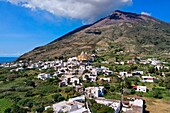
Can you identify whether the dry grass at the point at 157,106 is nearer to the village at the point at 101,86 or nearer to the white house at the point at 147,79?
the village at the point at 101,86

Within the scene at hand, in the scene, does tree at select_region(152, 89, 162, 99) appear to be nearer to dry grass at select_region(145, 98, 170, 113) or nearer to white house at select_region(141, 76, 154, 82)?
dry grass at select_region(145, 98, 170, 113)

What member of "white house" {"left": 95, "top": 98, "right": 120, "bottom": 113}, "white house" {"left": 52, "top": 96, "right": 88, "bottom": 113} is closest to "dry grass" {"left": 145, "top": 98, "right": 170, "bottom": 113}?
"white house" {"left": 95, "top": 98, "right": 120, "bottom": 113}

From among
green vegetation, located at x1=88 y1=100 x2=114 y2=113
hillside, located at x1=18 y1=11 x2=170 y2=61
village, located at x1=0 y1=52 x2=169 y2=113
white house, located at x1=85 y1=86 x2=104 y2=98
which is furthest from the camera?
hillside, located at x1=18 y1=11 x2=170 y2=61

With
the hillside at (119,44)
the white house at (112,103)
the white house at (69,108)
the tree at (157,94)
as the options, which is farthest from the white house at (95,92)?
the hillside at (119,44)

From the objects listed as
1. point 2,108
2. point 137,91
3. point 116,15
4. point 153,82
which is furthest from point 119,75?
point 116,15

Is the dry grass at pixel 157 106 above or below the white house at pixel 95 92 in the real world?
below

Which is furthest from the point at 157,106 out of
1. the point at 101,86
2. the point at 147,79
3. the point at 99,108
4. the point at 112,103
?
the point at 147,79

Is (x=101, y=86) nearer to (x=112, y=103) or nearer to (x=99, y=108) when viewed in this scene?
(x=112, y=103)

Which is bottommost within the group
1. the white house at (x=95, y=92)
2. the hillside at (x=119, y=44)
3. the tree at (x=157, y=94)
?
the tree at (x=157, y=94)
